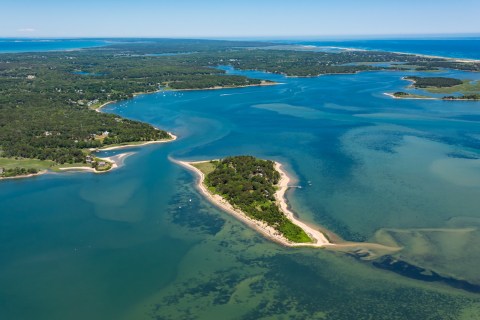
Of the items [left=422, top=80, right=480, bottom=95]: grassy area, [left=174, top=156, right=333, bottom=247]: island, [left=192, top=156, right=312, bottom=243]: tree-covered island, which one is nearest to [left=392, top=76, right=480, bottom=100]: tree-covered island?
[left=422, top=80, right=480, bottom=95]: grassy area

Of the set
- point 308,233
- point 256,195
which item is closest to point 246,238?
point 308,233

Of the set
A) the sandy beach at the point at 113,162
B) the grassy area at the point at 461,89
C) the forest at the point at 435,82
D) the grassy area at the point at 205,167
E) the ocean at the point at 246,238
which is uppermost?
the forest at the point at 435,82

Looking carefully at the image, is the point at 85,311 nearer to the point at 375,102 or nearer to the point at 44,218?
the point at 44,218

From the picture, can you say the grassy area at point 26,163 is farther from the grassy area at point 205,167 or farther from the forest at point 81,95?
the grassy area at point 205,167

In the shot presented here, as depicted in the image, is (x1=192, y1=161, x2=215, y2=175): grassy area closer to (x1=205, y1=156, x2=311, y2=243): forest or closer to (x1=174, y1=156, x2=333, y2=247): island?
(x1=174, y1=156, x2=333, y2=247): island

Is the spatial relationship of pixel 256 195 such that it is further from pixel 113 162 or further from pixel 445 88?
pixel 445 88

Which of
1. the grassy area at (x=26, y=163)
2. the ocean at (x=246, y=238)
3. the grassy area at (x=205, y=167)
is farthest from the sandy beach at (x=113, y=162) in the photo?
the grassy area at (x=205, y=167)

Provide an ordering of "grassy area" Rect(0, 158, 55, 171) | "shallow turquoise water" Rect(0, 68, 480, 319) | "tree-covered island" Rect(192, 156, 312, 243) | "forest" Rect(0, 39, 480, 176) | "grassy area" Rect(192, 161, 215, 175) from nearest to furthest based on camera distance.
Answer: "shallow turquoise water" Rect(0, 68, 480, 319) → "tree-covered island" Rect(192, 156, 312, 243) → "grassy area" Rect(192, 161, 215, 175) → "grassy area" Rect(0, 158, 55, 171) → "forest" Rect(0, 39, 480, 176)
